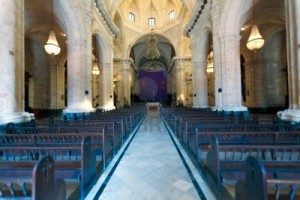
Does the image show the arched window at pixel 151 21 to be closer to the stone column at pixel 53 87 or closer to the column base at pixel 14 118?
the stone column at pixel 53 87

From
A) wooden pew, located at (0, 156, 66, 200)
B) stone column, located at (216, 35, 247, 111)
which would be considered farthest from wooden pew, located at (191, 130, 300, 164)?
stone column, located at (216, 35, 247, 111)

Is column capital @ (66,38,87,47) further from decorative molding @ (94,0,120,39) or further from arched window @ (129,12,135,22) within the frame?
arched window @ (129,12,135,22)

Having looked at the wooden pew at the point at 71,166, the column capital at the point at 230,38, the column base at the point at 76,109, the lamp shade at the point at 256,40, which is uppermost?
the column capital at the point at 230,38

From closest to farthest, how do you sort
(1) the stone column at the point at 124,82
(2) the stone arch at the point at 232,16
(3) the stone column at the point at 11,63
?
(3) the stone column at the point at 11,63, (2) the stone arch at the point at 232,16, (1) the stone column at the point at 124,82

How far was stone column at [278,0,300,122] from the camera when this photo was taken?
5160 mm

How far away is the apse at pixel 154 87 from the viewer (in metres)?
40.7

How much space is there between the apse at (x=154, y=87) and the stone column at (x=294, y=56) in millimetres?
35239

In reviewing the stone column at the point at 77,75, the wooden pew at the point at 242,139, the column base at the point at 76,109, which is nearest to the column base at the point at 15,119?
the column base at the point at 76,109

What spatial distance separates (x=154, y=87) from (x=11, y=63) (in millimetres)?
36494

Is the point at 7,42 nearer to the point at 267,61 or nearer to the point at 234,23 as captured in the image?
the point at 234,23

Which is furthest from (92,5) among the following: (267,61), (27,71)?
(267,61)

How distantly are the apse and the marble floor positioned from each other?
35740 mm

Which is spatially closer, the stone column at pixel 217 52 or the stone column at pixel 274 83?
the stone column at pixel 217 52

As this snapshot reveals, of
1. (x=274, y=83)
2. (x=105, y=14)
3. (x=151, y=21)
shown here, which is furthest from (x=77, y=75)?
(x=151, y=21)
